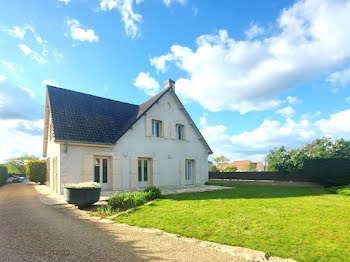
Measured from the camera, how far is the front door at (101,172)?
11612 mm

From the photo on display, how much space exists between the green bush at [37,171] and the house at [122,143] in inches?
264

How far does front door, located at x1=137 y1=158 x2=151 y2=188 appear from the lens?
43.1ft

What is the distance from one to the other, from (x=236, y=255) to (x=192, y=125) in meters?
12.9

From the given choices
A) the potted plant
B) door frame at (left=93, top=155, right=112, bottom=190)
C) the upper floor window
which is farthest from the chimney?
the potted plant

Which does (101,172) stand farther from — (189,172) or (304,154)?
(304,154)

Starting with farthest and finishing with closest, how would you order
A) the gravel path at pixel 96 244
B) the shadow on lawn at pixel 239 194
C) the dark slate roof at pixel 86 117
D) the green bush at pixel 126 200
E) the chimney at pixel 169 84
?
the chimney at pixel 169 84 < the dark slate roof at pixel 86 117 < the shadow on lawn at pixel 239 194 < the green bush at pixel 126 200 < the gravel path at pixel 96 244

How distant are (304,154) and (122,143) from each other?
549 inches

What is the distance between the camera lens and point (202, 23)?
926 cm

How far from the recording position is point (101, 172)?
1170cm

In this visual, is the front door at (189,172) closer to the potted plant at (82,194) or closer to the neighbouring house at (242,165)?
the potted plant at (82,194)

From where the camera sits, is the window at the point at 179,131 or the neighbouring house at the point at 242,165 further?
the neighbouring house at the point at 242,165

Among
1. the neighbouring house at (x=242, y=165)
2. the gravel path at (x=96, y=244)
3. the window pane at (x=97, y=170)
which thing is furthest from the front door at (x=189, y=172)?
the neighbouring house at (x=242, y=165)

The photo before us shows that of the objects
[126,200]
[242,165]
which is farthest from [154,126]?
[242,165]

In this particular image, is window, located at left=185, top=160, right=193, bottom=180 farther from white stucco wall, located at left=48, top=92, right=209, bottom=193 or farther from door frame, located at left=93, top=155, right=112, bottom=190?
door frame, located at left=93, top=155, right=112, bottom=190
